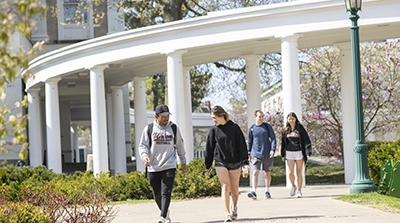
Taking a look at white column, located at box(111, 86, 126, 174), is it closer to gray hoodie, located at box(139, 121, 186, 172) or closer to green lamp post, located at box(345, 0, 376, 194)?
green lamp post, located at box(345, 0, 376, 194)

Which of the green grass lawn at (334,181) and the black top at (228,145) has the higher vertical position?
the black top at (228,145)

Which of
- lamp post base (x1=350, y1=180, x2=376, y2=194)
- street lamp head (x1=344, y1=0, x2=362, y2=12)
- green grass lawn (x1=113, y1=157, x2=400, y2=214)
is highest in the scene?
street lamp head (x1=344, y1=0, x2=362, y2=12)

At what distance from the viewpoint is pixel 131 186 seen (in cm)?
1794

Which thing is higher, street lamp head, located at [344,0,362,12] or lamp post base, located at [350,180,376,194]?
street lamp head, located at [344,0,362,12]

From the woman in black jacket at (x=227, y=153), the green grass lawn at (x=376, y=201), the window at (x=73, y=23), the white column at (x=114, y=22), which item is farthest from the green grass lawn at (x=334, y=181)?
the window at (x=73, y=23)

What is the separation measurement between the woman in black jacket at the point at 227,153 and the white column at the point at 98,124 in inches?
468

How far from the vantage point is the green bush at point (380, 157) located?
15.8m

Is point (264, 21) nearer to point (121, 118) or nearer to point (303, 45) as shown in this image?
point (303, 45)

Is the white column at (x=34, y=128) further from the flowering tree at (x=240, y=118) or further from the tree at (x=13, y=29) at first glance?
the tree at (x=13, y=29)

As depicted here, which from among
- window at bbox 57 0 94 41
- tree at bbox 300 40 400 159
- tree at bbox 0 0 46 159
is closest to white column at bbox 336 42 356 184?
tree at bbox 300 40 400 159

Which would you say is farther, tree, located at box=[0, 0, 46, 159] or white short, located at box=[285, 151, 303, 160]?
white short, located at box=[285, 151, 303, 160]

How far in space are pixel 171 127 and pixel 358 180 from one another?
203 inches

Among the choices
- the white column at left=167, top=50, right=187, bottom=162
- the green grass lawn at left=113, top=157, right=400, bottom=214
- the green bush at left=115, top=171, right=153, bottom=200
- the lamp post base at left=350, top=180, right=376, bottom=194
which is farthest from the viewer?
the white column at left=167, top=50, right=187, bottom=162

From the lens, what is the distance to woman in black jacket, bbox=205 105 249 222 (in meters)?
11.4
